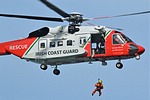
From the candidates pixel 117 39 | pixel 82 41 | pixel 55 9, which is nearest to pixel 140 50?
pixel 117 39

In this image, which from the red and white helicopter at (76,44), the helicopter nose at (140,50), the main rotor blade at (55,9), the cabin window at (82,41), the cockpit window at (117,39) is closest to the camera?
the main rotor blade at (55,9)

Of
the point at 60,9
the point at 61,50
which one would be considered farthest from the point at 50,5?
the point at 61,50

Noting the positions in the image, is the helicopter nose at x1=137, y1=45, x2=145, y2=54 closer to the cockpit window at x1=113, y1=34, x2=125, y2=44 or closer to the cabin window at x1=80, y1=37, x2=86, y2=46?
the cockpit window at x1=113, y1=34, x2=125, y2=44

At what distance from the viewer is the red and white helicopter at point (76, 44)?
41.2 metres

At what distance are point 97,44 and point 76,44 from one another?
143 centimetres

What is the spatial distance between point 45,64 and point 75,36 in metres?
2.93

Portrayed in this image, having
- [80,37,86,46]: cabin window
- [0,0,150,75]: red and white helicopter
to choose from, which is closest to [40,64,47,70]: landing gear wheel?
[0,0,150,75]: red and white helicopter

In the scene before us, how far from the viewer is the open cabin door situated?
41438 mm

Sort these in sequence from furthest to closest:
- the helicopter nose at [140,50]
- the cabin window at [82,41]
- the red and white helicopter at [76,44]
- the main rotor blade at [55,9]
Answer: the cabin window at [82,41] < the red and white helicopter at [76,44] < the helicopter nose at [140,50] < the main rotor blade at [55,9]

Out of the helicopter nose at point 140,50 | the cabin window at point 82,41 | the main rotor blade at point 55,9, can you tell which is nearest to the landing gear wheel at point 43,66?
the cabin window at point 82,41

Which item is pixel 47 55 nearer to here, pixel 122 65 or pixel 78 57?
pixel 78 57

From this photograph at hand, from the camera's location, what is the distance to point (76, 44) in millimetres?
42156

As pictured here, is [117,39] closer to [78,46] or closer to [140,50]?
[140,50]

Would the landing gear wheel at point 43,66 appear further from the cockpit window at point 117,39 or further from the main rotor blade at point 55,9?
the cockpit window at point 117,39
